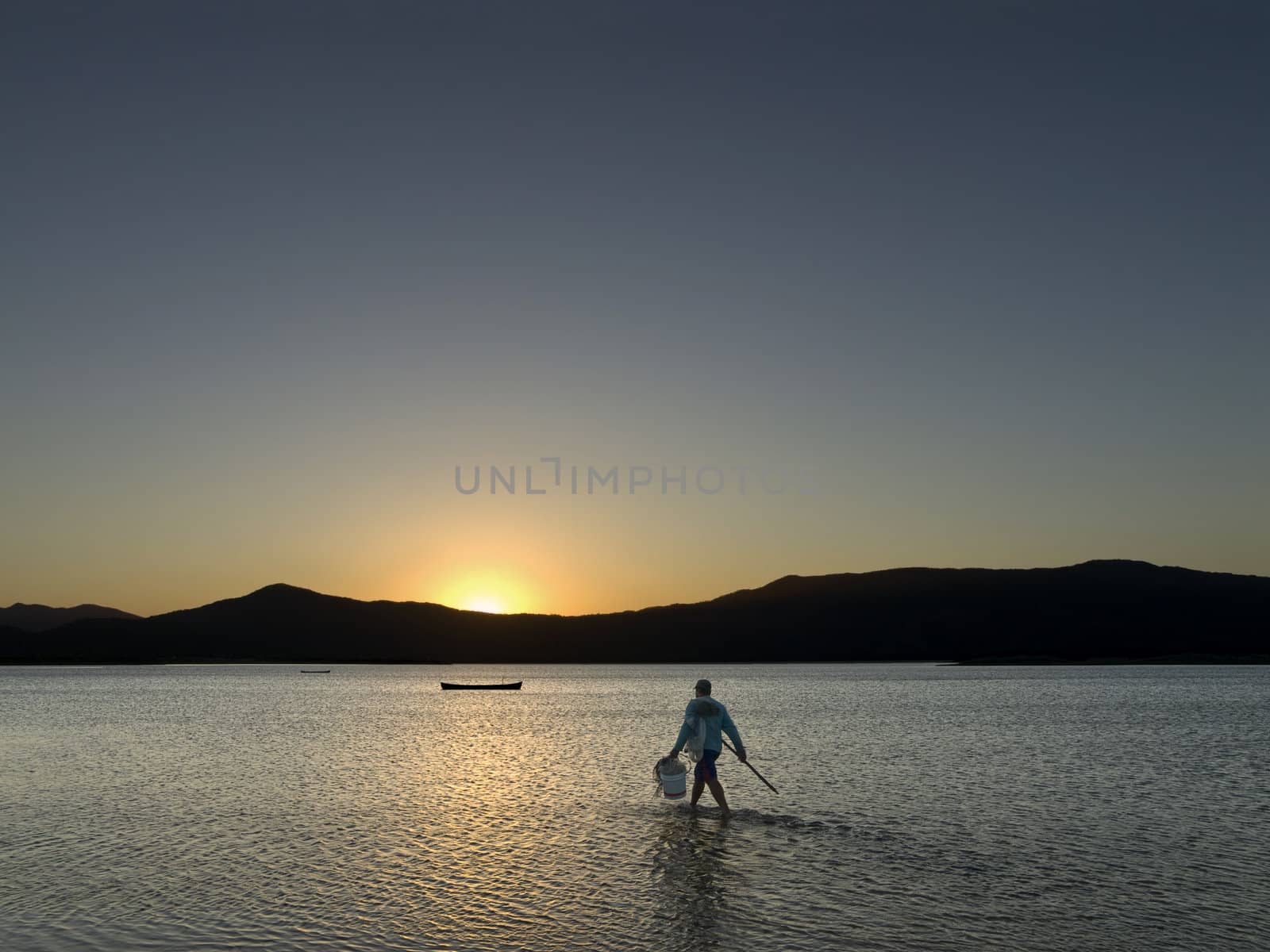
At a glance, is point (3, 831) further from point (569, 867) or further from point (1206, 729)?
point (1206, 729)

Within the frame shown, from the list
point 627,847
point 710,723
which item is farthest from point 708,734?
point 627,847

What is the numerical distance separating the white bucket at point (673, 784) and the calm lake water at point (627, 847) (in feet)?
1.47

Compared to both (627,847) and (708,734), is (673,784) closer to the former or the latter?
(708,734)

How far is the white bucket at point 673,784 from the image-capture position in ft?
79.3

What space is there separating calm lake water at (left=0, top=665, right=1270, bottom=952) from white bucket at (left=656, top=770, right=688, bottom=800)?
448 millimetres

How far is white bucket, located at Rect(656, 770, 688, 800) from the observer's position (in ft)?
79.3

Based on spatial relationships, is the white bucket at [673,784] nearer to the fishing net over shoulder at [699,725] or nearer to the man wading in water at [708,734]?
the man wading in water at [708,734]

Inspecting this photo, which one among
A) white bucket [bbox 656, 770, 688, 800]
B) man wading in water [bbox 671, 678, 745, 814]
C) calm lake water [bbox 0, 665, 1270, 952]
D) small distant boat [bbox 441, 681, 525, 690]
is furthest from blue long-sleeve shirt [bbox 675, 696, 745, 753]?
small distant boat [bbox 441, 681, 525, 690]

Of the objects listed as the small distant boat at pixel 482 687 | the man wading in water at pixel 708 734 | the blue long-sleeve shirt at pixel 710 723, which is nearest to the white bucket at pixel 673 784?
the man wading in water at pixel 708 734

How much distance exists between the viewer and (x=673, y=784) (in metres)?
24.2

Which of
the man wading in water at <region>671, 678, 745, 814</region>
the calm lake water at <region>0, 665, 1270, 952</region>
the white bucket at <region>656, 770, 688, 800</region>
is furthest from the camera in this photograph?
the white bucket at <region>656, 770, 688, 800</region>

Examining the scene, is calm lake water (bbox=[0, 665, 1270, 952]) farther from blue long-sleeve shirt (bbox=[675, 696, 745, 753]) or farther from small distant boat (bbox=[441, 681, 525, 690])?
small distant boat (bbox=[441, 681, 525, 690])

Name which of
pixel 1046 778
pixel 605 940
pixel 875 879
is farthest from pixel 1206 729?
pixel 605 940

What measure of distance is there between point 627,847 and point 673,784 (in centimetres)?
423
